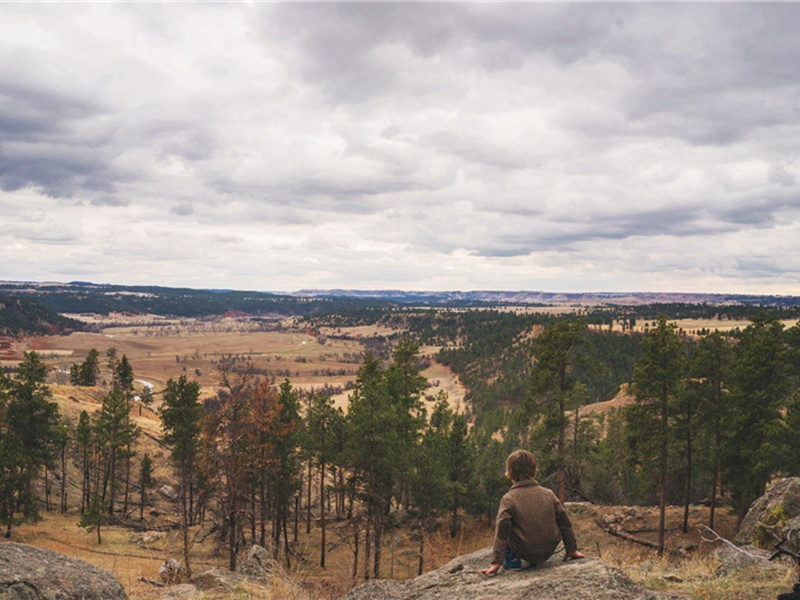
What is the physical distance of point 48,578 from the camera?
26.7 feet

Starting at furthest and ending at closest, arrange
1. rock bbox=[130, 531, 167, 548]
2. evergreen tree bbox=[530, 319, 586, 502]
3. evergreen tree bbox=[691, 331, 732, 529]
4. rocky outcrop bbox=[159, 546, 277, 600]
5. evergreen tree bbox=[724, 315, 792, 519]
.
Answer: rock bbox=[130, 531, 167, 548] < evergreen tree bbox=[691, 331, 732, 529] < evergreen tree bbox=[724, 315, 792, 519] < evergreen tree bbox=[530, 319, 586, 502] < rocky outcrop bbox=[159, 546, 277, 600]

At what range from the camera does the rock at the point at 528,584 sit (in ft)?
19.5

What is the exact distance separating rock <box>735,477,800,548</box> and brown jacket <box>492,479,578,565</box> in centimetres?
1147

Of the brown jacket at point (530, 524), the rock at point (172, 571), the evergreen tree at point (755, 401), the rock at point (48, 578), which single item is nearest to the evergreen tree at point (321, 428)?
the rock at point (172, 571)

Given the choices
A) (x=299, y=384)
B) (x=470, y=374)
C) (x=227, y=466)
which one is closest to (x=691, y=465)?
(x=227, y=466)

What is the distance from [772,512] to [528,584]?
43.9 ft

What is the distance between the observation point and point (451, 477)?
123ft

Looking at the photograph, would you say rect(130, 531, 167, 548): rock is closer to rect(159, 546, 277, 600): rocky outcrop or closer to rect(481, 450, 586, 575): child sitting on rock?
rect(159, 546, 277, 600): rocky outcrop

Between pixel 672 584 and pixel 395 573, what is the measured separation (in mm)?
28580

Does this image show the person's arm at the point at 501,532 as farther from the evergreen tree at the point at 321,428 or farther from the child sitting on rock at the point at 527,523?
the evergreen tree at the point at 321,428

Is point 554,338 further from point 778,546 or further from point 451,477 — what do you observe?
point 778,546

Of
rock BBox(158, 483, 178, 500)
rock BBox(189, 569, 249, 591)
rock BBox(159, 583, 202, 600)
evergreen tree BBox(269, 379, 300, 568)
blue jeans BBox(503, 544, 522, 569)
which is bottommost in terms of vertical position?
rock BBox(158, 483, 178, 500)

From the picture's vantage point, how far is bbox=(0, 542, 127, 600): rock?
7680 mm

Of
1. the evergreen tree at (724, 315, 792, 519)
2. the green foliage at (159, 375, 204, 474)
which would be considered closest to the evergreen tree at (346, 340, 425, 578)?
the green foliage at (159, 375, 204, 474)
